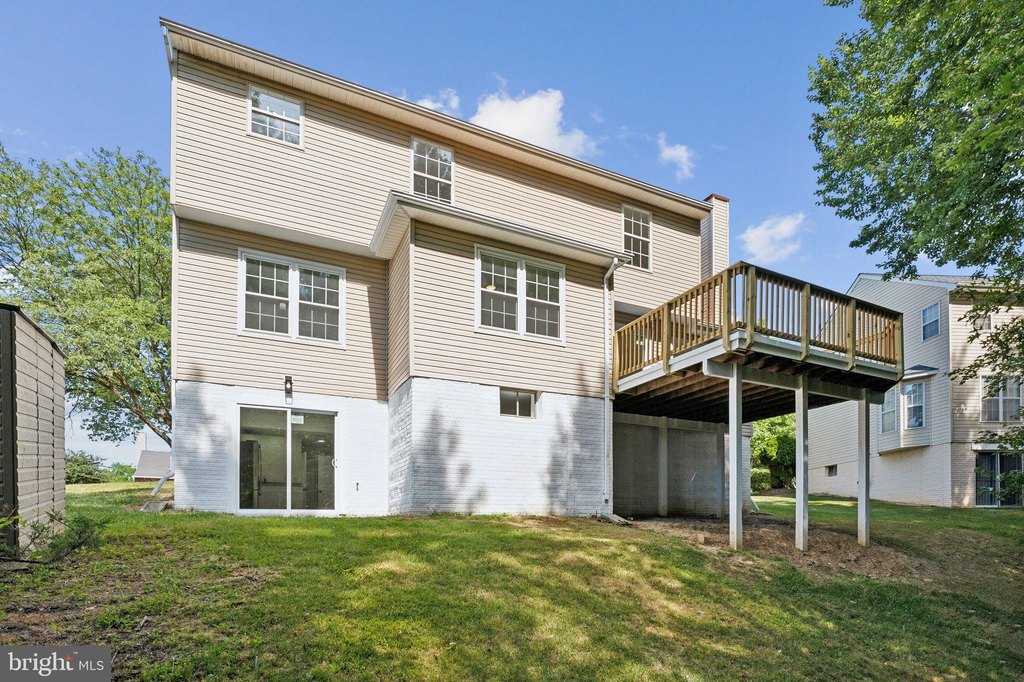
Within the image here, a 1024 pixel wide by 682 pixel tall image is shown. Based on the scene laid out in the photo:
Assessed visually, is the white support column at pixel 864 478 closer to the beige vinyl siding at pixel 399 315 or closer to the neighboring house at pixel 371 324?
the neighboring house at pixel 371 324

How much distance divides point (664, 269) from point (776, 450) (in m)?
17.0

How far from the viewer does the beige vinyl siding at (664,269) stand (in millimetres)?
14531

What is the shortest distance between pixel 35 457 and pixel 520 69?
1254cm

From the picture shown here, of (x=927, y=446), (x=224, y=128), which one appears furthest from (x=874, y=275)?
(x=224, y=128)

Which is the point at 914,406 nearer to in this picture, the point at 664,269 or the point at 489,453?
the point at 664,269

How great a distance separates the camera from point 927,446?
73.4ft

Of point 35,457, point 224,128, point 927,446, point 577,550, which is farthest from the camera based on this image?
point 927,446


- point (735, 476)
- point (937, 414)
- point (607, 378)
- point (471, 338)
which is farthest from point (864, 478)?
point (937, 414)

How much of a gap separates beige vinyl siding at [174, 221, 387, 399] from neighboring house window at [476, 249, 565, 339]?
243 cm

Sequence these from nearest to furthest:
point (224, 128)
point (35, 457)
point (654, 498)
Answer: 1. point (35, 457)
2. point (224, 128)
3. point (654, 498)

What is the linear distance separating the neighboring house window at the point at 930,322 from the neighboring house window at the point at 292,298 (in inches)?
860

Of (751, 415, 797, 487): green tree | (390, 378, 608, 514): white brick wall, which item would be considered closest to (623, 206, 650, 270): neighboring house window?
(390, 378, 608, 514): white brick wall

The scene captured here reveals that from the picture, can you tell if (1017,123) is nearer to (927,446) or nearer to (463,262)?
(463,262)

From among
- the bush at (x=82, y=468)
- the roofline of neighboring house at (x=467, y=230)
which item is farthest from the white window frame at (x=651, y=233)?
the bush at (x=82, y=468)
